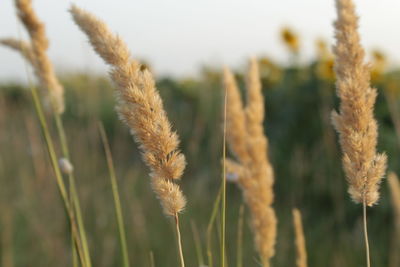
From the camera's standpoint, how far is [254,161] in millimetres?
1338

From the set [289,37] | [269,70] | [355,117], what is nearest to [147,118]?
[355,117]

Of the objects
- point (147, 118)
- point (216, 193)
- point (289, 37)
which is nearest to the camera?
point (147, 118)

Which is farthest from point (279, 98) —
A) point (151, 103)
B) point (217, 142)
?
point (151, 103)

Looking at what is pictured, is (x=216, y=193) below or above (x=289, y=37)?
below

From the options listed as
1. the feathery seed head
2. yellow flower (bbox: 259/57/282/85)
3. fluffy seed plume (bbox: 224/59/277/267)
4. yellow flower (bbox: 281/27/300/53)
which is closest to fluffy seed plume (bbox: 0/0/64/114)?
the feathery seed head

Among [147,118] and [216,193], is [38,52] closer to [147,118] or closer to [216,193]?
[147,118]

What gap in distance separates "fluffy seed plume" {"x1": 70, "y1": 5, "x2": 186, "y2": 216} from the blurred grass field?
178 centimetres

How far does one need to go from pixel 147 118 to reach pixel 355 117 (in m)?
0.37

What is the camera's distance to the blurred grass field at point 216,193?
3.27 m

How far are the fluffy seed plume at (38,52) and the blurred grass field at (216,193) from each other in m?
1.12

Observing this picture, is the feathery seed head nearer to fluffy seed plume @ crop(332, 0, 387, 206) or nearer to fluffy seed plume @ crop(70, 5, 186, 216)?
fluffy seed plume @ crop(70, 5, 186, 216)

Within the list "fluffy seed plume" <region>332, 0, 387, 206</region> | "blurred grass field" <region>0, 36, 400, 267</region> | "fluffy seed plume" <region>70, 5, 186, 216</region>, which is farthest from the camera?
"blurred grass field" <region>0, 36, 400, 267</region>

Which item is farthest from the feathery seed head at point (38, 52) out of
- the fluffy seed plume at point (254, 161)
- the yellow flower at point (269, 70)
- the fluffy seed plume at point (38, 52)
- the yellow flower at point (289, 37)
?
the yellow flower at point (269, 70)

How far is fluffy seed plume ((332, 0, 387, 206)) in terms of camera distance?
873 mm
